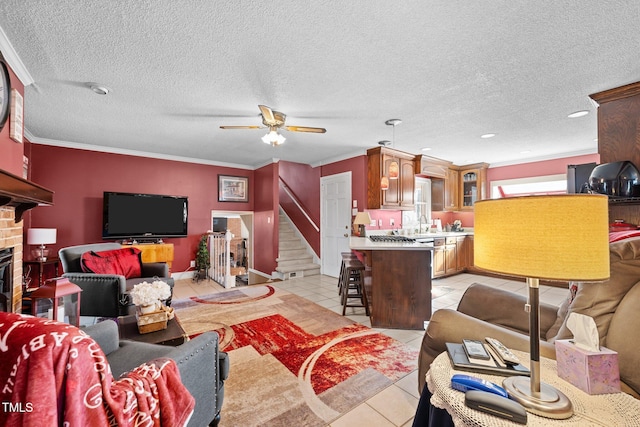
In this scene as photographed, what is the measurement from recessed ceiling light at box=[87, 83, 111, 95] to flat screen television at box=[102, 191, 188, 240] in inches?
104

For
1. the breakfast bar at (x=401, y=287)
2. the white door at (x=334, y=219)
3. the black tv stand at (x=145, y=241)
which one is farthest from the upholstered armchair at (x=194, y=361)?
the white door at (x=334, y=219)

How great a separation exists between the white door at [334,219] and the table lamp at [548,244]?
14.3 feet

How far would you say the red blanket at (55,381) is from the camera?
0.61m

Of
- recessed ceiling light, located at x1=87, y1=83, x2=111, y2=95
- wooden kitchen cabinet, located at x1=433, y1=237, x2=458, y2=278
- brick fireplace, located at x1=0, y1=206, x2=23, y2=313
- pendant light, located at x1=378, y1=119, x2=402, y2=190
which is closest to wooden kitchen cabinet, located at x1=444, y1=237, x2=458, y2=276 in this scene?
wooden kitchen cabinet, located at x1=433, y1=237, x2=458, y2=278

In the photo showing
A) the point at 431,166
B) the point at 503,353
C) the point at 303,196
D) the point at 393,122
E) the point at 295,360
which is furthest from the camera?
the point at 303,196

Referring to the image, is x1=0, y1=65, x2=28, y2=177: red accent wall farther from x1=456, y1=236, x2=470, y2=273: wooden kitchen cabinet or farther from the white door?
x1=456, y1=236, x2=470, y2=273: wooden kitchen cabinet

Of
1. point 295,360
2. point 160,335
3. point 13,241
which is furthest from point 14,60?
point 295,360

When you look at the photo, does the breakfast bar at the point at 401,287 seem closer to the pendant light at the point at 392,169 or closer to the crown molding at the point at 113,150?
the pendant light at the point at 392,169

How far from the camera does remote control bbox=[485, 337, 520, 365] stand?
1.05m

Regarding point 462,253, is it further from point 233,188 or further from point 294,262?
point 233,188

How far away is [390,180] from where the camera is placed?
494 cm

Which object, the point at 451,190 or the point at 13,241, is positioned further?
the point at 451,190

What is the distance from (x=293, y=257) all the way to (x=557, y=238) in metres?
5.44

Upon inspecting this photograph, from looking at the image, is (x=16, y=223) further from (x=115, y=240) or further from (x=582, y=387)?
(x=582, y=387)
